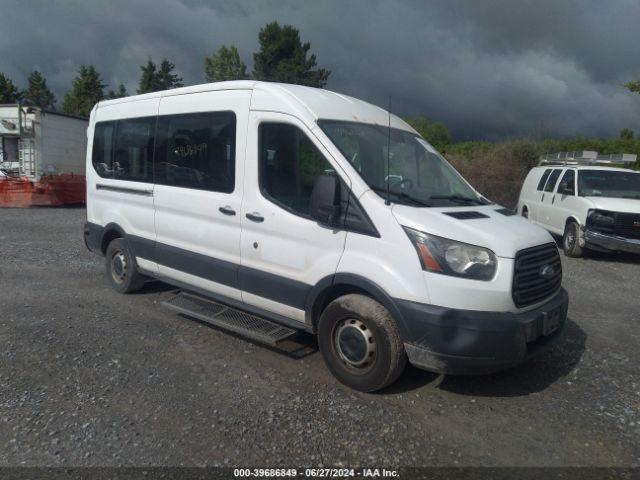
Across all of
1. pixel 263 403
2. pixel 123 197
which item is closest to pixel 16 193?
pixel 123 197

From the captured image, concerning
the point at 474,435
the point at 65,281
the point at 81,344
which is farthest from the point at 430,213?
the point at 65,281

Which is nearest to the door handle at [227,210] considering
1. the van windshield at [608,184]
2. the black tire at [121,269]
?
the black tire at [121,269]

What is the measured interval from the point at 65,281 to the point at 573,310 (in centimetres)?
672

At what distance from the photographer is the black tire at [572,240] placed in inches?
414

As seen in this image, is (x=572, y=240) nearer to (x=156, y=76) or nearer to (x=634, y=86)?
(x=634, y=86)

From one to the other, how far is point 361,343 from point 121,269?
3828mm

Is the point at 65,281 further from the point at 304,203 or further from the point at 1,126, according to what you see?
the point at 1,126

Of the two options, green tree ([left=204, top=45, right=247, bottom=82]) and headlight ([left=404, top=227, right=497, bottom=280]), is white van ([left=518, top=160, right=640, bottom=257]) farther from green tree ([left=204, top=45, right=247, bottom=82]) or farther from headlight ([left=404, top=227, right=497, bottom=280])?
green tree ([left=204, top=45, right=247, bottom=82])

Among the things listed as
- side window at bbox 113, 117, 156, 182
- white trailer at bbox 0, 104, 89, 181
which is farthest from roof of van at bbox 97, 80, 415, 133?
white trailer at bbox 0, 104, 89, 181

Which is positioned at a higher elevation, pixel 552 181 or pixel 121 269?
pixel 552 181

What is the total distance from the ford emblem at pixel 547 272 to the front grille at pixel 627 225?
6.76 metres

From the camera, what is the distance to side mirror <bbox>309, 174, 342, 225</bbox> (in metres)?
3.97

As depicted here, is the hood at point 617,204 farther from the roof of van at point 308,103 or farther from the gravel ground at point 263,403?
the roof of van at point 308,103

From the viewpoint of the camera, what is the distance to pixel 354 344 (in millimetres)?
4082
